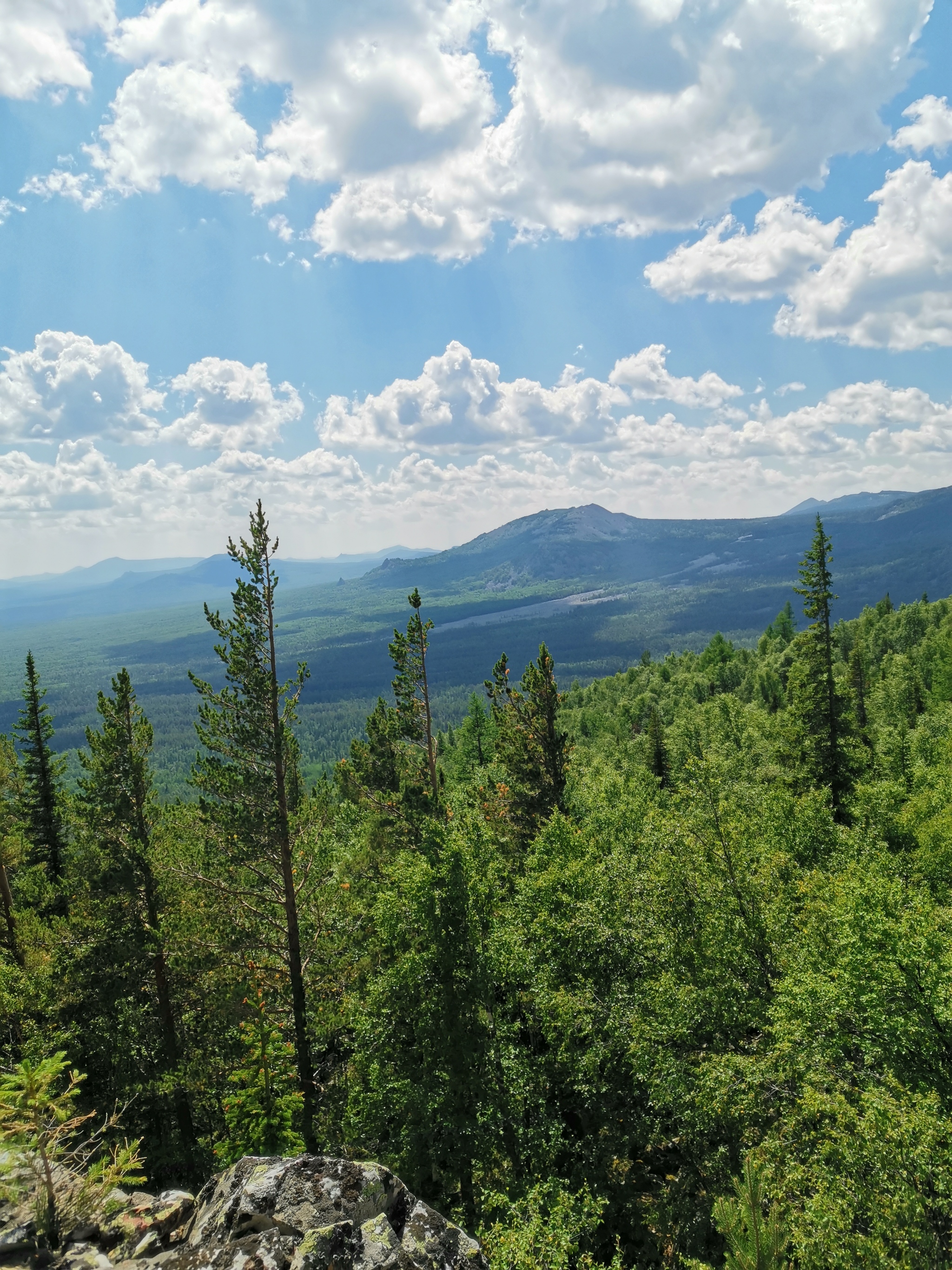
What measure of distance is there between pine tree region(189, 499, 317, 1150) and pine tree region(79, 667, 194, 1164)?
430 centimetres

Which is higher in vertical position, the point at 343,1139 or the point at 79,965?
the point at 79,965

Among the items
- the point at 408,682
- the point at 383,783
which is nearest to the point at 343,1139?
the point at 408,682

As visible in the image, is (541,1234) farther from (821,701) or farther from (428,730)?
(821,701)

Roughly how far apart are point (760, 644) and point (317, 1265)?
12443 cm

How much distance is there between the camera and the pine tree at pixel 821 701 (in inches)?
1330

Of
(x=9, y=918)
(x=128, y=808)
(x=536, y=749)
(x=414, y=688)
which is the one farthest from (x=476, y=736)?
(x=128, y=808)

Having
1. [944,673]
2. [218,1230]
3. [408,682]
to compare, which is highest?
[408,682]

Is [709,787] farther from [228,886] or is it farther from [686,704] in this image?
[686,704]

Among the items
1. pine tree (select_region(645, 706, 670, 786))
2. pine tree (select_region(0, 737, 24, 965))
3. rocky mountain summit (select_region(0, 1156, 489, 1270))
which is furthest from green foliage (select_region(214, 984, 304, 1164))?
pine tree (select_region(645, 706, 670, 786))

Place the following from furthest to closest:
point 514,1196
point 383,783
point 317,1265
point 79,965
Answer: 1. point 383,783
2. point 79,965
3. point 514,1196
4. point 317,1265

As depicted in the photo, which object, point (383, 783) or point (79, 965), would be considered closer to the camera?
point (79, 965)

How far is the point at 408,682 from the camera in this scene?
26516 mm

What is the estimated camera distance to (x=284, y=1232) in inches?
382

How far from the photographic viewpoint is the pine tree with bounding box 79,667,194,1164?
20.7 meters
